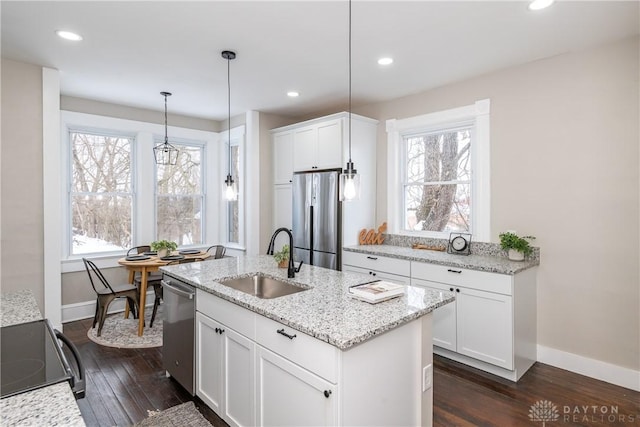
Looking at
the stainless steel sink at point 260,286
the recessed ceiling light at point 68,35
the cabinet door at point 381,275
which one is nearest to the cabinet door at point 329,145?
the cabinet door at point 381,275

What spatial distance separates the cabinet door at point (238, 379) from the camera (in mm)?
1958

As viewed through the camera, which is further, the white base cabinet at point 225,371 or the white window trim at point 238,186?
the white window trim at point 238,186

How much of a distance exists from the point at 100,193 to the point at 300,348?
4.26 meters

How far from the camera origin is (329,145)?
4.34m

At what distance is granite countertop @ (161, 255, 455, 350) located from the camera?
154 centimetres

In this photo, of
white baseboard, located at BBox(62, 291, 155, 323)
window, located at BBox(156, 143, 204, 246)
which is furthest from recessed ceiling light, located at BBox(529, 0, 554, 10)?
white baseboard, located at BBox(62, 291, 155, 323)

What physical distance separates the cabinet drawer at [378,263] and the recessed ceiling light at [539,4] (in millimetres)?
2225

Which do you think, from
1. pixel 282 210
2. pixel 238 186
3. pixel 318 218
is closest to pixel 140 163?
pixel 238 186

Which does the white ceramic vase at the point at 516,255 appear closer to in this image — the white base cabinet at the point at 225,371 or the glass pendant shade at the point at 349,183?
the glass pendant shade at the point at 349,183

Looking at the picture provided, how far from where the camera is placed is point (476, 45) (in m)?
2.89

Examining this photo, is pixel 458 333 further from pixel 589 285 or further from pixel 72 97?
pixel 72 97

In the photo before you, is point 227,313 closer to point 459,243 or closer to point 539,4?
point 459,243

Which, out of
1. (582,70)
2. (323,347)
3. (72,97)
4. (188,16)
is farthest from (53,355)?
(72,97)

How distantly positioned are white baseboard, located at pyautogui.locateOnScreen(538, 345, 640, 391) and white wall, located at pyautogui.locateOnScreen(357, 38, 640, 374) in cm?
4
